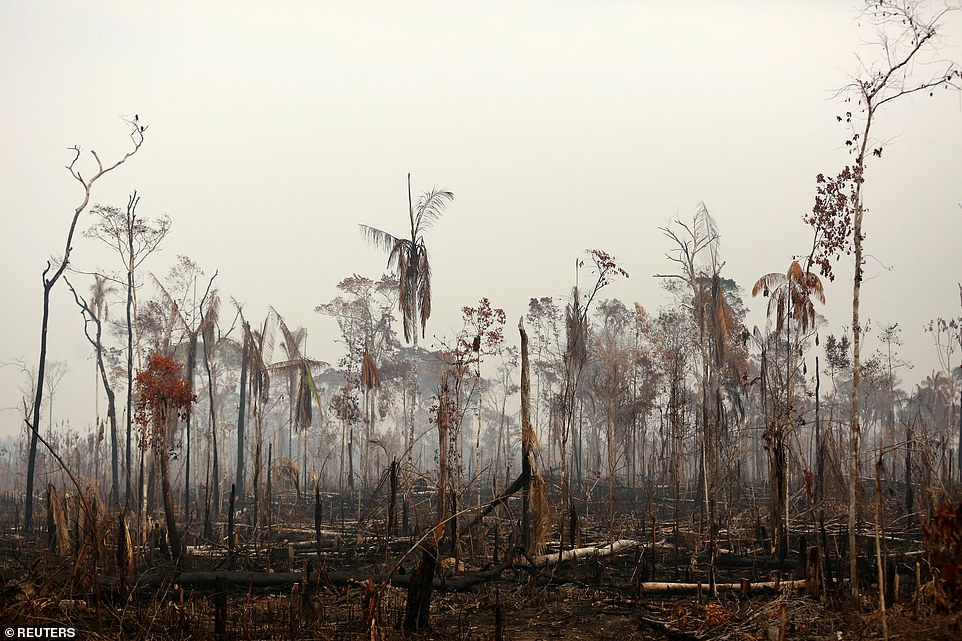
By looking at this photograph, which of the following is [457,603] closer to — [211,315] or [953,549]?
[953,549]

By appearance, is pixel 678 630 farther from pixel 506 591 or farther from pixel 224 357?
pixel 224 357

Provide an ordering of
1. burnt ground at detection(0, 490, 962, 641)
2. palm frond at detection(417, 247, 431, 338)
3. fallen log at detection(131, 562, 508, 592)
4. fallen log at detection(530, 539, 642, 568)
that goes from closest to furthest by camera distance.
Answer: burnt ground at detection(0, 490, 962, 641)
fallen log at detection(131, 562, 508, 592)
fallen log at detection(530, 539, 642, 568)
palm frond at detection(417, 247, 431, 338)

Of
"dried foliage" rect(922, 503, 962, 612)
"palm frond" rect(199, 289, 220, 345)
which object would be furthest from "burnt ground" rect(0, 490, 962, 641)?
"palm frond" rect(199, 289, 220, 345)

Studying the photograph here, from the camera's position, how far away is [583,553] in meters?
14.6

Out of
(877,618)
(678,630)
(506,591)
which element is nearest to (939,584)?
(877,618)

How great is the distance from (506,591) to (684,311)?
33.9 metres

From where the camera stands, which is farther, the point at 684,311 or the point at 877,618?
the point at 684,311

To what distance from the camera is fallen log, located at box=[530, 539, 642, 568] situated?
13.3 meters

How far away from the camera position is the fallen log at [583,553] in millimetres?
13273

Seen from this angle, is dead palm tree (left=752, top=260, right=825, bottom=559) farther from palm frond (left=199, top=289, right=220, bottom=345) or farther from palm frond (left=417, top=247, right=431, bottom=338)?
palm frond (left=199, top=289, right=220, bottom=345)

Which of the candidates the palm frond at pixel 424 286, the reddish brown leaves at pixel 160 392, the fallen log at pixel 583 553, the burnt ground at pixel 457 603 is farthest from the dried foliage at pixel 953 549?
the reddish brown leaves at pixel 160 392

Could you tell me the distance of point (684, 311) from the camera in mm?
43719

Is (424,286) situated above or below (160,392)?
above

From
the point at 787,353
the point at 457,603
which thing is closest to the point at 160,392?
the point at 457,603
